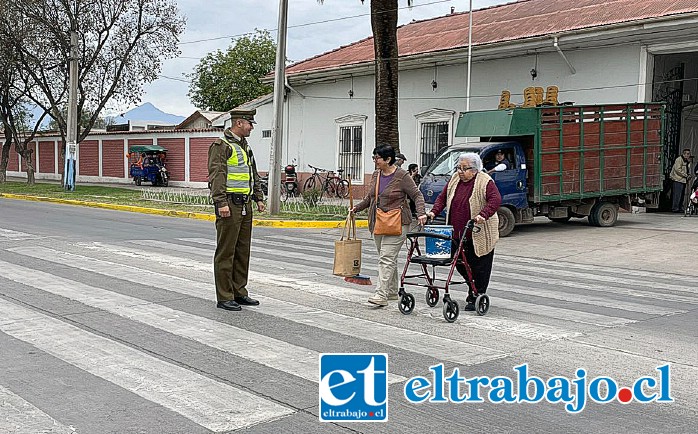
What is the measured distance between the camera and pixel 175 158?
127 feet

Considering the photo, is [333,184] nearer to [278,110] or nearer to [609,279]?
[278,110]

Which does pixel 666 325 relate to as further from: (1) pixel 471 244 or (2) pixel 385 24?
(2) pixel 385 24

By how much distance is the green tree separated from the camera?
57156 mm

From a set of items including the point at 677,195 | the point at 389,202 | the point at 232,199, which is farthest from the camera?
the point at 677,195

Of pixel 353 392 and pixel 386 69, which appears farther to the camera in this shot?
pixel 386 69

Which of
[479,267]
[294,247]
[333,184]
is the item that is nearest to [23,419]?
[479,267]

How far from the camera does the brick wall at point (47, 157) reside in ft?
162

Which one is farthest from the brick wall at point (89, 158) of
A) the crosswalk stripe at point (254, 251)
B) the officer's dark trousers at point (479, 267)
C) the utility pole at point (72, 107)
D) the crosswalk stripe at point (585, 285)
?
the officer's dark trousers at point (479, 267)

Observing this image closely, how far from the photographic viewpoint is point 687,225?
740 inches

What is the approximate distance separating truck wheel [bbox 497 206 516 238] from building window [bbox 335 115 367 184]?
12.1 m

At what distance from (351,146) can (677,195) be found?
12.1 m

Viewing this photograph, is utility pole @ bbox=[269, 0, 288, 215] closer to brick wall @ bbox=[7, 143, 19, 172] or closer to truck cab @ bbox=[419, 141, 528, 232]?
truck cab @ bbox=[419, 141, 528, 232]

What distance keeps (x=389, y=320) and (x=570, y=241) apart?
9.46 metres

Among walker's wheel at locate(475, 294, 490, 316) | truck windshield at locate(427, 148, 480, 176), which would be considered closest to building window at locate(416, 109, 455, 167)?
truck windshield at locate(427, 148, 480, 176)
